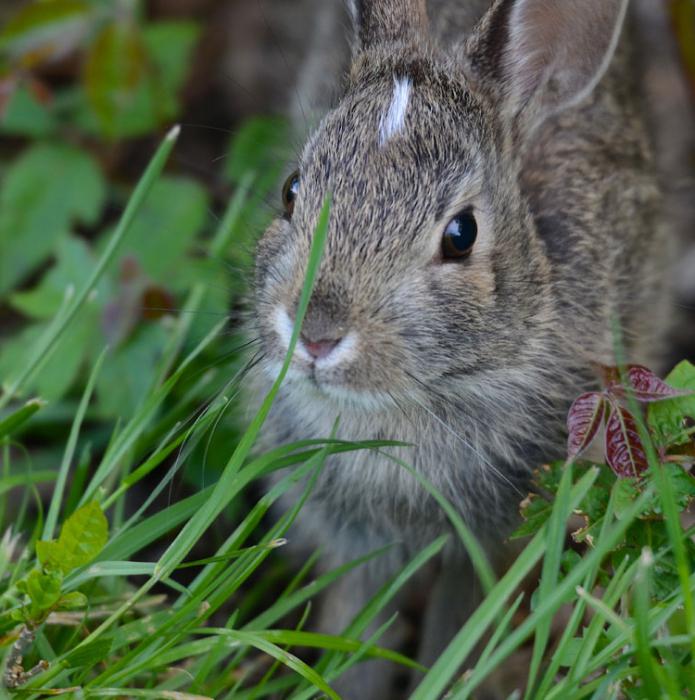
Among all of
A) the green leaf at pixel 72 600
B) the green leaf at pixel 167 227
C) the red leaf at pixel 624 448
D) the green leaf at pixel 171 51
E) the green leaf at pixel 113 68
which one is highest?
the green leaf at pixel 171 51

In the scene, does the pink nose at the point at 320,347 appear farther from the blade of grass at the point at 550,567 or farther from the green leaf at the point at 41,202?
the green leaf at the point at 41,202

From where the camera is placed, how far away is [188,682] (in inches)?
116

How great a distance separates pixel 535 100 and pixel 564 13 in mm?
261

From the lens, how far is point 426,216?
2.96 m

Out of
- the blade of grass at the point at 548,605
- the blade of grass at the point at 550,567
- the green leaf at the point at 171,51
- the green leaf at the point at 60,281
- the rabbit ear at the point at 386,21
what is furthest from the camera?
the green leaf at the point at 171,51

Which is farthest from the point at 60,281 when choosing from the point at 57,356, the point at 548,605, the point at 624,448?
the point at 548,605

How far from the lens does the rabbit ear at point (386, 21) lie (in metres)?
3.52

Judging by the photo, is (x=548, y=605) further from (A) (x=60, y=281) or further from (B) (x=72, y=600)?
(A) (x=60, y=281)

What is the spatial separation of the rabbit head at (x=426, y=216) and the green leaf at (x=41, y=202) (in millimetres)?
1542

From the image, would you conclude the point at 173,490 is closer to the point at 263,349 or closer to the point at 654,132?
the point at 263,349

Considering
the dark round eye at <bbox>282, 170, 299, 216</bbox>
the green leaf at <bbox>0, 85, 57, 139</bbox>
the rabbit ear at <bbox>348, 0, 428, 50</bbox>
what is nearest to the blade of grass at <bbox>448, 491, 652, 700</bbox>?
the dark round eye at <bbox>282, 170, 299, 216</bbox>

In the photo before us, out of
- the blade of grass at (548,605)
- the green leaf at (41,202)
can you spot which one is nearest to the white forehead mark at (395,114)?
the blade of grass at (548,605)

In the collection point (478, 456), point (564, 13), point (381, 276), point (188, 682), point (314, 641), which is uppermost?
point (564, 13)

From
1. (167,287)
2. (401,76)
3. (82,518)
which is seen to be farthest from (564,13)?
(82,518)
